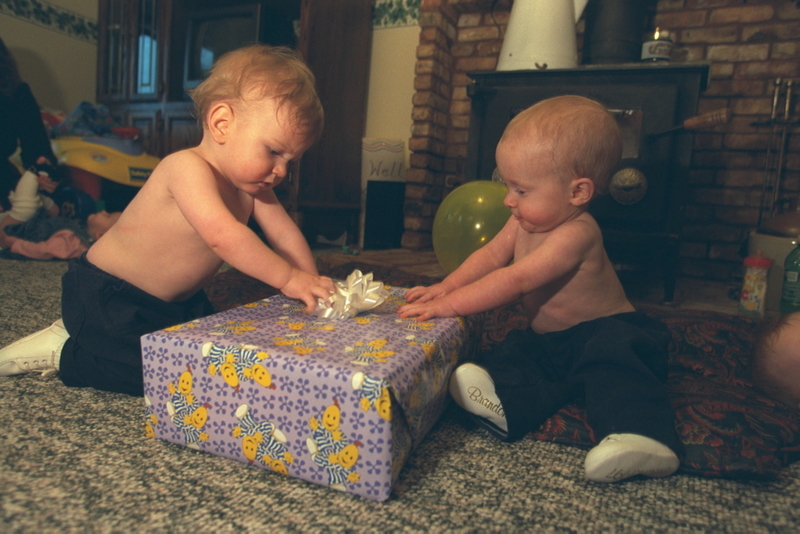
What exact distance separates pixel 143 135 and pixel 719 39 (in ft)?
9.25

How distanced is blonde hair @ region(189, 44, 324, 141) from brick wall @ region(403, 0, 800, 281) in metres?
1.62

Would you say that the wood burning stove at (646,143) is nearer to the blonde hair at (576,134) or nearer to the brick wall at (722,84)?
the brick wall at (722,84)

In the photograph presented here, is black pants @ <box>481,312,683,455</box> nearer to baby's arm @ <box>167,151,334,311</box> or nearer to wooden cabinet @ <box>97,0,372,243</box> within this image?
baby's arm @ <box>167,151,334,311</box>

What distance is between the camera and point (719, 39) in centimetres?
214

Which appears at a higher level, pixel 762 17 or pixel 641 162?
pixel 762 17

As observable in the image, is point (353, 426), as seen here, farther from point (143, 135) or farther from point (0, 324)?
point (143, 135)

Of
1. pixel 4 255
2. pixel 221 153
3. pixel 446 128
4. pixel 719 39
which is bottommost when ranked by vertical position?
pixel 4 255

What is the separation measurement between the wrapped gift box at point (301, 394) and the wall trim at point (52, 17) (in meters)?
3.10

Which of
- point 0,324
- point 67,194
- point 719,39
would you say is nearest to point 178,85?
point 67,194

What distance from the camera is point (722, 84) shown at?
2123 mm

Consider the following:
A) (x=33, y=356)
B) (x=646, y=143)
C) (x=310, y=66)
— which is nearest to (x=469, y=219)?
(x=646, y=143)

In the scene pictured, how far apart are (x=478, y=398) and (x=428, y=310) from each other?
0.15m

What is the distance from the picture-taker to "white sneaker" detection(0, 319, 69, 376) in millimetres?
865

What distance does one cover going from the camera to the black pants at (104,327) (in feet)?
2.72
